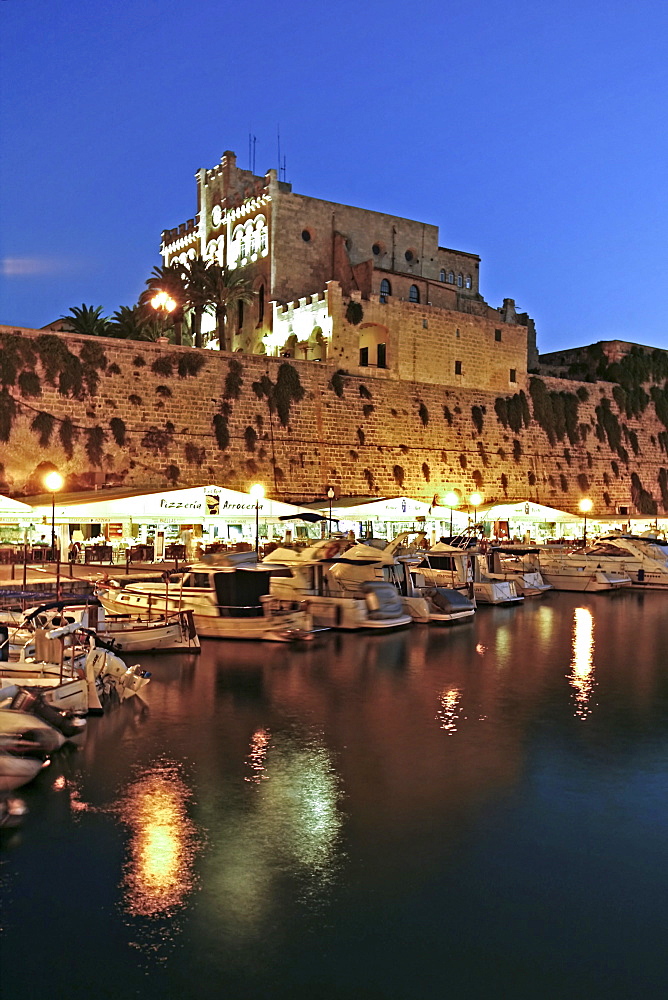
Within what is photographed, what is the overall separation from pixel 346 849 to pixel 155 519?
59.3 ft

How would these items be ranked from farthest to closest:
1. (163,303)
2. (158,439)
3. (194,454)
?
(163,303), (194,454), (158,439)

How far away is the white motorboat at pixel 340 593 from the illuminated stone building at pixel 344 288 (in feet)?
69.0

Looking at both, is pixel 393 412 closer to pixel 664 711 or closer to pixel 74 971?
pixel 664 711

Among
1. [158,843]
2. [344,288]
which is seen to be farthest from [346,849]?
[344,288]

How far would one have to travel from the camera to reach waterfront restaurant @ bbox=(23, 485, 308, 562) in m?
22.9

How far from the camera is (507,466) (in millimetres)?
42125

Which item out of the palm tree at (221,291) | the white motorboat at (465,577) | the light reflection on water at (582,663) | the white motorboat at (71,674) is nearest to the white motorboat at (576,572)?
the white motorboat at (465,577)

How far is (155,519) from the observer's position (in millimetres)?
24125

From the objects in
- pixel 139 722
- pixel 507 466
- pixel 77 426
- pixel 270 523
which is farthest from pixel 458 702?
pixel 507 466

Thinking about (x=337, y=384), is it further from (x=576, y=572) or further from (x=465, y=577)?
(x=465, y=577)

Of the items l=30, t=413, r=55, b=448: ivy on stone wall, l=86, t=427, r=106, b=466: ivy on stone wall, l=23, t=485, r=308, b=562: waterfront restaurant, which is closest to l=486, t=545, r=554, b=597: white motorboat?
l=23, t=485, r=308, b=562: waterfront restaurant

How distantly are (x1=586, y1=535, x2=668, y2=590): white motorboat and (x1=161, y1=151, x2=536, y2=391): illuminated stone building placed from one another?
46.0 ft

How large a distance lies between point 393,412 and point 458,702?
27553 mm

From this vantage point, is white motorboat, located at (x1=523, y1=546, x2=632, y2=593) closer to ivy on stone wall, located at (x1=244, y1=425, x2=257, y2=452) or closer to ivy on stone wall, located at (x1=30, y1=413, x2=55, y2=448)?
ivy on stone wall, located at (x1=244, y1=425, x2=257, y2=452)
